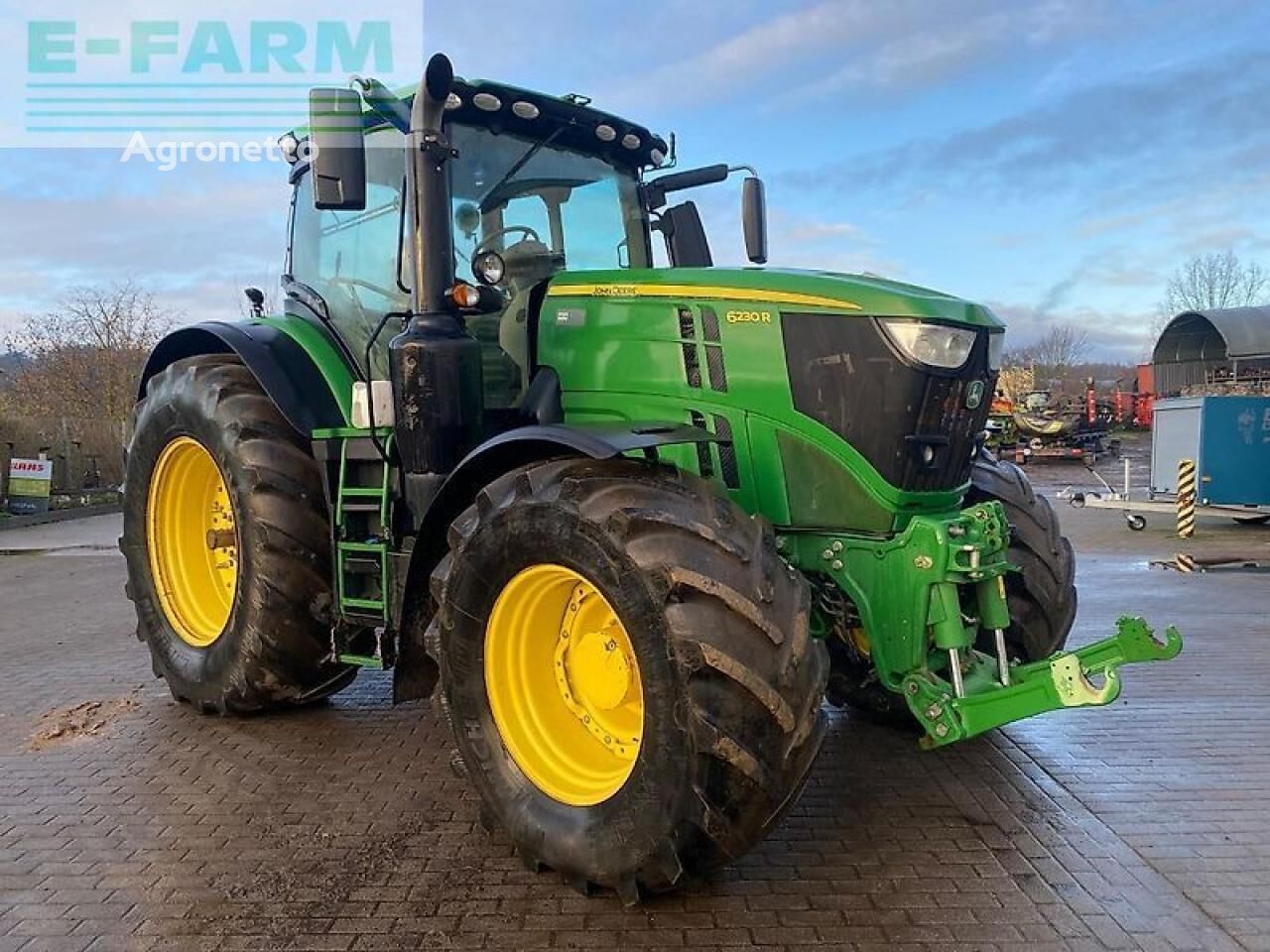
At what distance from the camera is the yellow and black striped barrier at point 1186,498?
45.0 feet

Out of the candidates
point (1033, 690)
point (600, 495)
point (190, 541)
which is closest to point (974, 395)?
point (1033, 690)

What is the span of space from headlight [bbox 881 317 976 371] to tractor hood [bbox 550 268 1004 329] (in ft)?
0.10

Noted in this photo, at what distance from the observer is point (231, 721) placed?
4.95 m

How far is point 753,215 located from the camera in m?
4.96

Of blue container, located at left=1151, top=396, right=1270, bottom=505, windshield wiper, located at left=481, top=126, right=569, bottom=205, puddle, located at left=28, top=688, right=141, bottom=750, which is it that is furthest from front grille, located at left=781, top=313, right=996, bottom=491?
blue container, located at left=1151, top=396, right=1270, bottom=505

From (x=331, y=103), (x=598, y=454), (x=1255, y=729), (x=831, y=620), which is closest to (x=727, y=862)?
(x=831, y=620)

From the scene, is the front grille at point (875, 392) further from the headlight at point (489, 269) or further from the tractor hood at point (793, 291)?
the headlight at point (489, 269)

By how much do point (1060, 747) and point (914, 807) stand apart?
1.06 m

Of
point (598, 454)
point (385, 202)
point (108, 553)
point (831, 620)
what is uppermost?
point (385, 202)

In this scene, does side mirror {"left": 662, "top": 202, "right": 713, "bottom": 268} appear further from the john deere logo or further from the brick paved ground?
the brick paved ground

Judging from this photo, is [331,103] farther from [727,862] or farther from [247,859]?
[727,862]

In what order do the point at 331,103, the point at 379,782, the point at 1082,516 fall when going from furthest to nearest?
the point at 1082,516, the point at 379,782, the point at 331,103

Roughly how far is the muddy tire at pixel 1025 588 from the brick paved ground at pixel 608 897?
1.51ft

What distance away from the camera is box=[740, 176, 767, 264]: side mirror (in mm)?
4957
